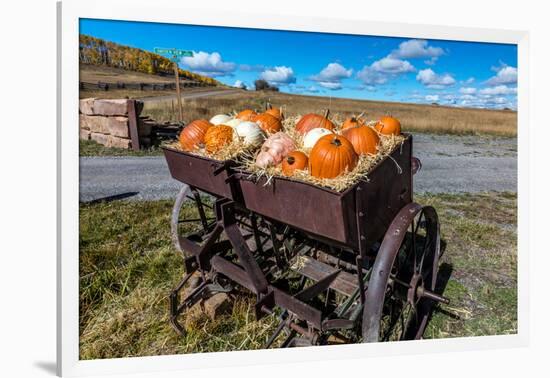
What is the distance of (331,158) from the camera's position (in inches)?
93.5

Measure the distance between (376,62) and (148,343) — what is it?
323 cm


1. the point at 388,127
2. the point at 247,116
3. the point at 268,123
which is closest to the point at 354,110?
the point at 388,127

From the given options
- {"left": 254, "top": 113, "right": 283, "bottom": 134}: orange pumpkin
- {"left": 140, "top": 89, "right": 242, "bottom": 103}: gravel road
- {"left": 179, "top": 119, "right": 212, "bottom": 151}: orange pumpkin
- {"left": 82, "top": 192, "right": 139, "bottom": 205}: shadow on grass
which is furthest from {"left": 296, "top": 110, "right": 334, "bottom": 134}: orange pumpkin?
{"left": 82, "top": 192, "right": 139, "bottom": 205}: shadow on grass

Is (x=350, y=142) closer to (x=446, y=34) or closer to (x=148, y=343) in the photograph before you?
(x=446, y=34)

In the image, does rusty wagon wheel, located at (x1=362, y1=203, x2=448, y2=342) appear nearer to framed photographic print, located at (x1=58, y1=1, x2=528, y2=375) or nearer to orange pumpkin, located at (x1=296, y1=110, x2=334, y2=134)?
framed photographic print, located at (x1=58, y1=1, x2=528, y2=375)

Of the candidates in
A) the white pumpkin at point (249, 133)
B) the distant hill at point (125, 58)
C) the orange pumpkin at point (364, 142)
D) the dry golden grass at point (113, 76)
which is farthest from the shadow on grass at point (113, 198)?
the orange pumpkin at point (364, 142)

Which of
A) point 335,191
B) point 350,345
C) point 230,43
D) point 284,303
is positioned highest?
point 230,43

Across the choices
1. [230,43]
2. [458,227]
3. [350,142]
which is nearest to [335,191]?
[350,142]

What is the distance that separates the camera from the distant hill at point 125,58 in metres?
3.05

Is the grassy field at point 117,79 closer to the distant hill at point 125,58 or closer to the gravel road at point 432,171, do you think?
the distant hill at point 125,58

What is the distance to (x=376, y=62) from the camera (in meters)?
4.14

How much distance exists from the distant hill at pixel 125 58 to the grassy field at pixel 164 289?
4.08 ft

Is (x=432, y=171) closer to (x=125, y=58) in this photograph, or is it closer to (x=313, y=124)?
(x=313, y=124)
